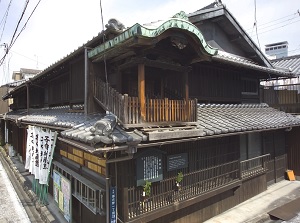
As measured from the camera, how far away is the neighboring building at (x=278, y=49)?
43.6m

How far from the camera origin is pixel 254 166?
1277cm

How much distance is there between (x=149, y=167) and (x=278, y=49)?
4644 centimetres

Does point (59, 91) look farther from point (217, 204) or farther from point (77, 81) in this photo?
point (217, 204)

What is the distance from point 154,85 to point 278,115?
29.5ft

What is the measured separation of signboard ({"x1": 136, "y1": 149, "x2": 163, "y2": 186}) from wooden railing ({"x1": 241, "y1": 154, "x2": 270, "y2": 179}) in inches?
221

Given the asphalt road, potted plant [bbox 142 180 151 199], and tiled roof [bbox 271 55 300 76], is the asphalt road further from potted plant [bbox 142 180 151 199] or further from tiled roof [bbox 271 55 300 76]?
tiled roof [bbox 271 55 300 76]

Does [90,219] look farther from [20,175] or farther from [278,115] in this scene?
[278,115]

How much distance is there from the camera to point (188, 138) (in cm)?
755

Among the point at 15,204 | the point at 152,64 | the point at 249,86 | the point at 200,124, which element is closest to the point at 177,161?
the point at 200,124

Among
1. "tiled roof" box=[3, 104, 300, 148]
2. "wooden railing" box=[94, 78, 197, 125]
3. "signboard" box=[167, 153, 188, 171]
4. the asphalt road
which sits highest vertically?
"wooden railing" box=[94, 78, 197, 125]

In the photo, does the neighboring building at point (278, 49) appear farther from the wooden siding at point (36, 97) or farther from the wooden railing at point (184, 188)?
the wooden siding at point (36, 97)

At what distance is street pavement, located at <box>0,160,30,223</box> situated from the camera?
10.4m

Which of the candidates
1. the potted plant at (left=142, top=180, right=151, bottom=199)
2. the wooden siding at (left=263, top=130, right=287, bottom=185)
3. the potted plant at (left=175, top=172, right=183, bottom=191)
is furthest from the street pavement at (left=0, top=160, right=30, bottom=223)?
the wooden siding at (left=263, top=130, right=287, bottom=185)

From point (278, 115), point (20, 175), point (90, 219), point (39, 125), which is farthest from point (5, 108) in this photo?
point (278, 115)
